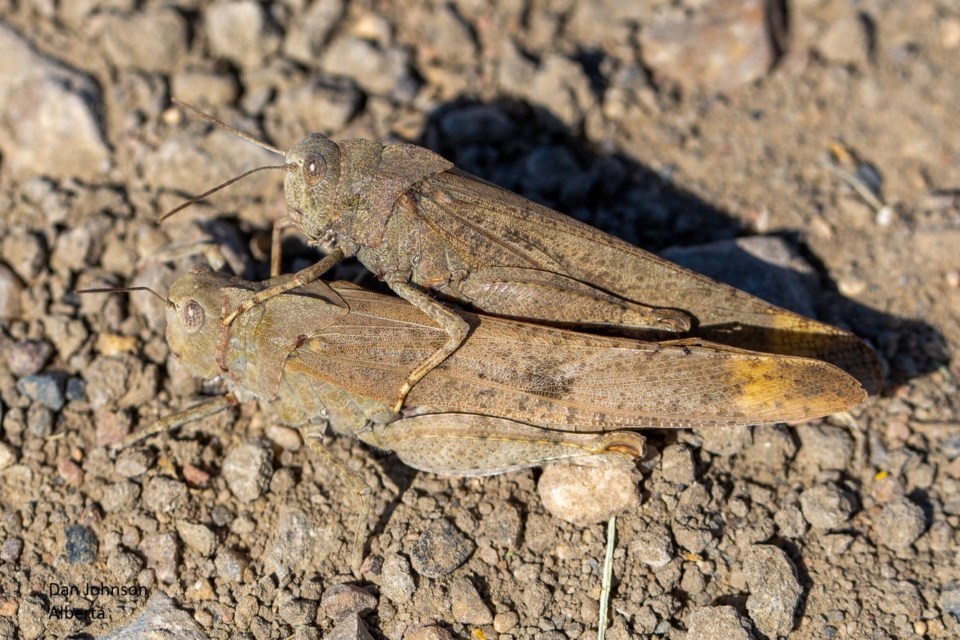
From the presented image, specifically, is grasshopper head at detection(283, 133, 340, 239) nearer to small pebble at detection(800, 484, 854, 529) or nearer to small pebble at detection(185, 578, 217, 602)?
small pebble at detection(185, 578, 217, 602)

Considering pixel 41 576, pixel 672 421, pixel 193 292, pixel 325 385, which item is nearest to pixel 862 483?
pixel 672 421

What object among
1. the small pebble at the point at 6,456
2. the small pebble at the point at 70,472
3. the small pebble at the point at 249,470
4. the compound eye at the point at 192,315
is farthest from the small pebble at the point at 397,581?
the small pebble at the point at 6,456

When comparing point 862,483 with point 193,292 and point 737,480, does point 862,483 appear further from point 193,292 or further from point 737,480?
point 193,292

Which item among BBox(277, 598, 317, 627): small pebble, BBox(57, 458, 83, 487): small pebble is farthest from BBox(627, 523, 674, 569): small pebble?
BBox(57, 458, 83, 487): small pebble

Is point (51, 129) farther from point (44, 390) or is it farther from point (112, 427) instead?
point (112, 427)

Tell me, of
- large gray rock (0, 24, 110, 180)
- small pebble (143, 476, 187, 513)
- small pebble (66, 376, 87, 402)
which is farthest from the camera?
large gray rock (0, 24, 110, 180)

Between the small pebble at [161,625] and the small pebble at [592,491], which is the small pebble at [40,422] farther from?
the small pebble at [592,491]

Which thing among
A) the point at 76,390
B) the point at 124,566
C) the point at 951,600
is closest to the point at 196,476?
the point at 124,566
